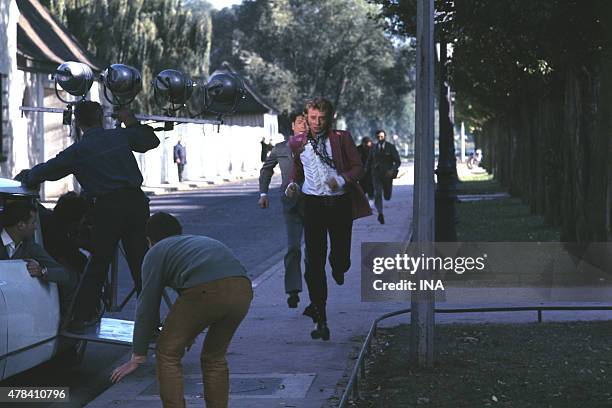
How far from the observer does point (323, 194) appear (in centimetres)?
1048

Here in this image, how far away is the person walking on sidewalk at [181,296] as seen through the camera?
6.39 m

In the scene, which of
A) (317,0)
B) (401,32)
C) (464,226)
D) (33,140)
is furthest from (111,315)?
(317,0)

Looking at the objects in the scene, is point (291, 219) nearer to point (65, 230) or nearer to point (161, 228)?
point (65, 230)

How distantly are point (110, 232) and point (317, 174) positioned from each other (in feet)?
6.34

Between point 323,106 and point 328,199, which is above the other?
point 323,106

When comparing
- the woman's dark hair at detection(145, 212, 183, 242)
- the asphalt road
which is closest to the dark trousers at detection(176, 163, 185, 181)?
the asphalt road

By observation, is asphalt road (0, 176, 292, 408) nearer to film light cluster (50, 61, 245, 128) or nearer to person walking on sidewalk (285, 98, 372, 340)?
person walking on sidewalk (285, 98, 372, 340)

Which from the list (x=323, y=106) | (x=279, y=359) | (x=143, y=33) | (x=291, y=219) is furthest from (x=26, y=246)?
(x=143, y=33)

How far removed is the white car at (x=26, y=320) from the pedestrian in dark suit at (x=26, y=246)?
2.8 inches

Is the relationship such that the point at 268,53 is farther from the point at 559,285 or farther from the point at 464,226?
the point at 559,285

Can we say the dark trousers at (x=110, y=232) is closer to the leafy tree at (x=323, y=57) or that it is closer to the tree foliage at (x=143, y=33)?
the tree foliage at (x=143, y=33)

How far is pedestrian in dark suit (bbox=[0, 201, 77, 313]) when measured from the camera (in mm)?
8430

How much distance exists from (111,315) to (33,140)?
28.2 metres

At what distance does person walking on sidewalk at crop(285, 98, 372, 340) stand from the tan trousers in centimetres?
393
